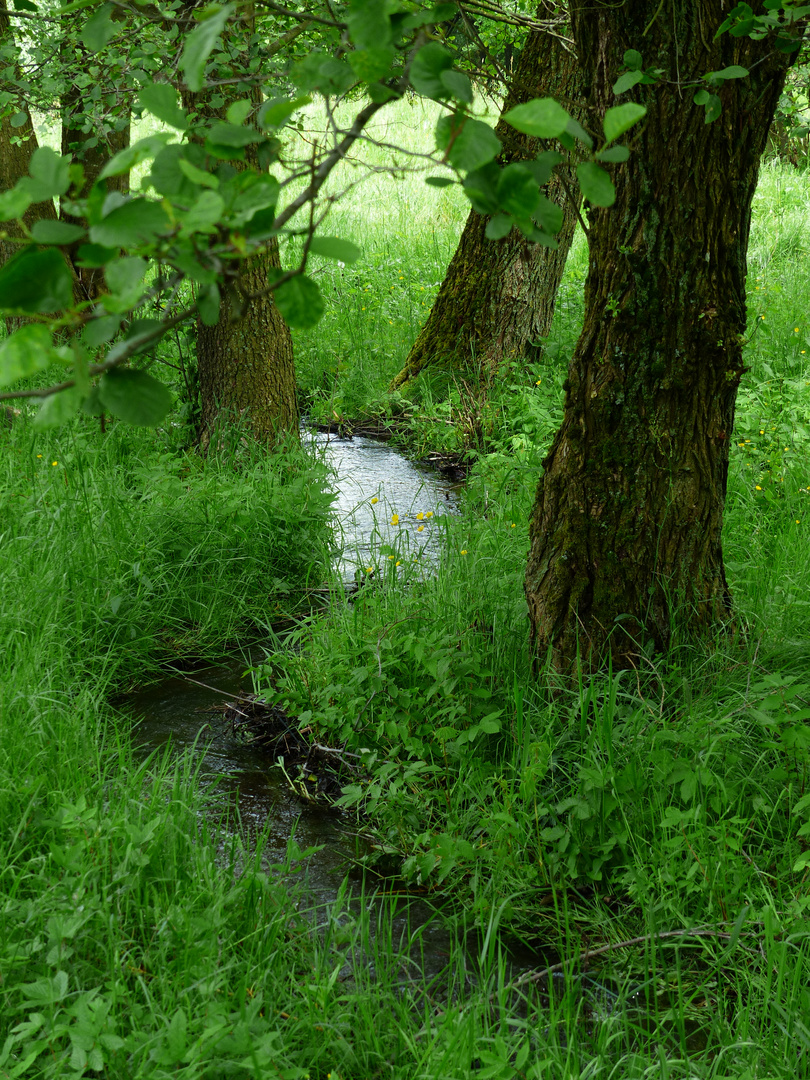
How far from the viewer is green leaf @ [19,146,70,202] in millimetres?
850

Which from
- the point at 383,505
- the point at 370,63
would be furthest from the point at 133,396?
the point at 383,505

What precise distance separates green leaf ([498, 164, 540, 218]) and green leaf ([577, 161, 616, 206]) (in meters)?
0.09

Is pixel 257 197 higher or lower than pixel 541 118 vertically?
lower

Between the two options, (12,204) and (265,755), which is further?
(265,755)

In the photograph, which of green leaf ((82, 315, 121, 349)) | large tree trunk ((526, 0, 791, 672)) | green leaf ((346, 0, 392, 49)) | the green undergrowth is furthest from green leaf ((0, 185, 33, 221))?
large tree trunk ((526, 0, 791, 672))

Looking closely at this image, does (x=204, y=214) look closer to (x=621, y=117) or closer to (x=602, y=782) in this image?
(x=621, y=117)

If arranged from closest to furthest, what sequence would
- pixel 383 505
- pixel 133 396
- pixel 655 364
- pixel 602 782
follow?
pixel 133 396 → pixel 602 782 → pixel 655 364 → pixel 383 505

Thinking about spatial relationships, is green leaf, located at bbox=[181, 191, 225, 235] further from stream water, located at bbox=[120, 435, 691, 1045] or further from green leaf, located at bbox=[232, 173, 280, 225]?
stream water, located at bbox=[120, 435, 691, 1045]

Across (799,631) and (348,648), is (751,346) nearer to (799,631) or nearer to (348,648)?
(799,631)

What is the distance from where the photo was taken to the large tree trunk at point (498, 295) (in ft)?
21.8

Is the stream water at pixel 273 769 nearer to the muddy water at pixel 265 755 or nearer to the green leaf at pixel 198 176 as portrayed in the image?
the muddy water at pixel 265 755

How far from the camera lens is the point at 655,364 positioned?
278cm

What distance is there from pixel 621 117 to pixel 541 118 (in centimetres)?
11

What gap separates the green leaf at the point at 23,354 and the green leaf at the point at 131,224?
10 cm
